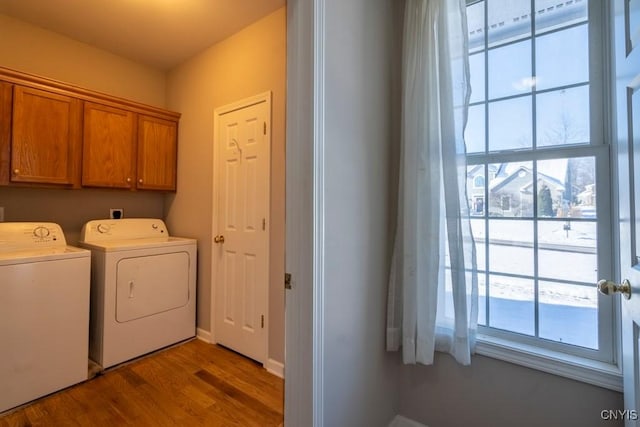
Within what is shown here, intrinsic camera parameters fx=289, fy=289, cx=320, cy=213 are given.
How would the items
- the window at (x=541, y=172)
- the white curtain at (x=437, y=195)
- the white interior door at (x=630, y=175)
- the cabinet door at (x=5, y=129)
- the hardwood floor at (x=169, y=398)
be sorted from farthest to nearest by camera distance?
1. the cabinet door at (x=5, y=129)
2. the hardwood floor at (x=169, y=398)
3. the white curtain at (x=437, y=195)
4. the window at (x=541, y=172)
5. the white interior door at (x=630, y=175)

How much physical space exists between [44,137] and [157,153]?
2.77 ft

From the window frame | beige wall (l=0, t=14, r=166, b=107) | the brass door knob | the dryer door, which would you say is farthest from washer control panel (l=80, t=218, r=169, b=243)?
the brass door knob

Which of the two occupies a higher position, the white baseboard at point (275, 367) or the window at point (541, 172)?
the window at point (541, 172)

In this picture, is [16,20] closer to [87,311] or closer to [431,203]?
[87,311]

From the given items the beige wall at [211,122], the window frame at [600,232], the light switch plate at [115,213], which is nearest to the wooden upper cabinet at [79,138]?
the beige wall at [211,122]

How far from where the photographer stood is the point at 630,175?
0.91m

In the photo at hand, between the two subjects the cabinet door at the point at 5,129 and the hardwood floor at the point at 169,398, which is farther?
the cabinet door at the point at 5,129

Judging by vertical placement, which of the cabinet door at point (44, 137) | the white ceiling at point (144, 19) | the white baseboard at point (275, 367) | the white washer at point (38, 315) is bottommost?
the white baseboard at point (275, 367)

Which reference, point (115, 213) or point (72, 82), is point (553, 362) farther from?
point (72, 82)

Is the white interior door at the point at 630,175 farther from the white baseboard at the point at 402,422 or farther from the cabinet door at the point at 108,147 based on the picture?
the cabinet door at the point at 108,147

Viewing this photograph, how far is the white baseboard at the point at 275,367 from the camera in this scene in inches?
86.9

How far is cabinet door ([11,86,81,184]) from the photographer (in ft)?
6.99

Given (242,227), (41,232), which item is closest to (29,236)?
(41,232)

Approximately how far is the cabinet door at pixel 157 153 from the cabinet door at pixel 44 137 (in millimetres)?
494
